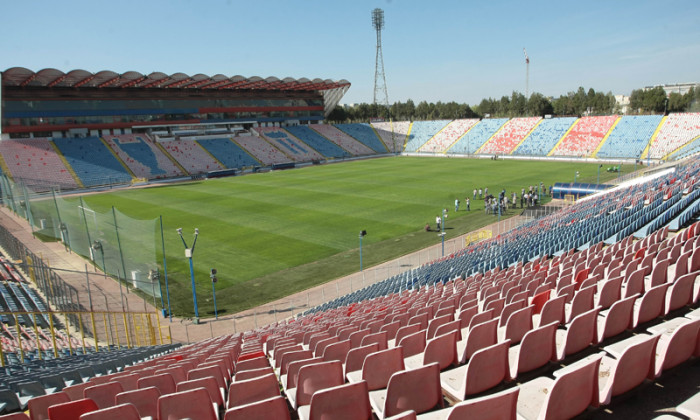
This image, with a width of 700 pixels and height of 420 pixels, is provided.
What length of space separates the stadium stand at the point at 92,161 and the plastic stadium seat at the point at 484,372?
61.8 meters

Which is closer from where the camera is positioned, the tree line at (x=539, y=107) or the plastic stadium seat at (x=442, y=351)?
the plastic stadium seat at (x=442, y=351)

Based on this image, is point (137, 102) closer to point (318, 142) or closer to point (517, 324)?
point (318, 142)

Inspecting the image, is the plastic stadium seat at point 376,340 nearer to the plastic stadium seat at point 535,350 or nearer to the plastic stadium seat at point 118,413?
the plastic stadium seat at point 535,350

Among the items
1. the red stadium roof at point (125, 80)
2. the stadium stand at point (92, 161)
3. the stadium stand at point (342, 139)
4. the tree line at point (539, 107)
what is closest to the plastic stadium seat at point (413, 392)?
the red stadium roof at point (125, 80)

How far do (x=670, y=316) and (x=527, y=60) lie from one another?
116749 millimetres

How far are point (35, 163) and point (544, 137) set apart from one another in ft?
249

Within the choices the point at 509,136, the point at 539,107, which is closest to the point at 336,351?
the point at 509,136

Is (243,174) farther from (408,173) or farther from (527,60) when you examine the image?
(527,60)

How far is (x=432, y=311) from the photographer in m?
8.87

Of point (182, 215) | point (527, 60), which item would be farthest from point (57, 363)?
point (527, 60)

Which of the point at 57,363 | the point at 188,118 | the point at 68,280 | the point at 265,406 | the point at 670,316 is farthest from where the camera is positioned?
the point at 188,118

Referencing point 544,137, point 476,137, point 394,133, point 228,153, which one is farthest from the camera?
point 394,133

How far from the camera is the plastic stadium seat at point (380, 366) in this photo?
4488 mm

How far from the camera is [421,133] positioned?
93.1 meters
